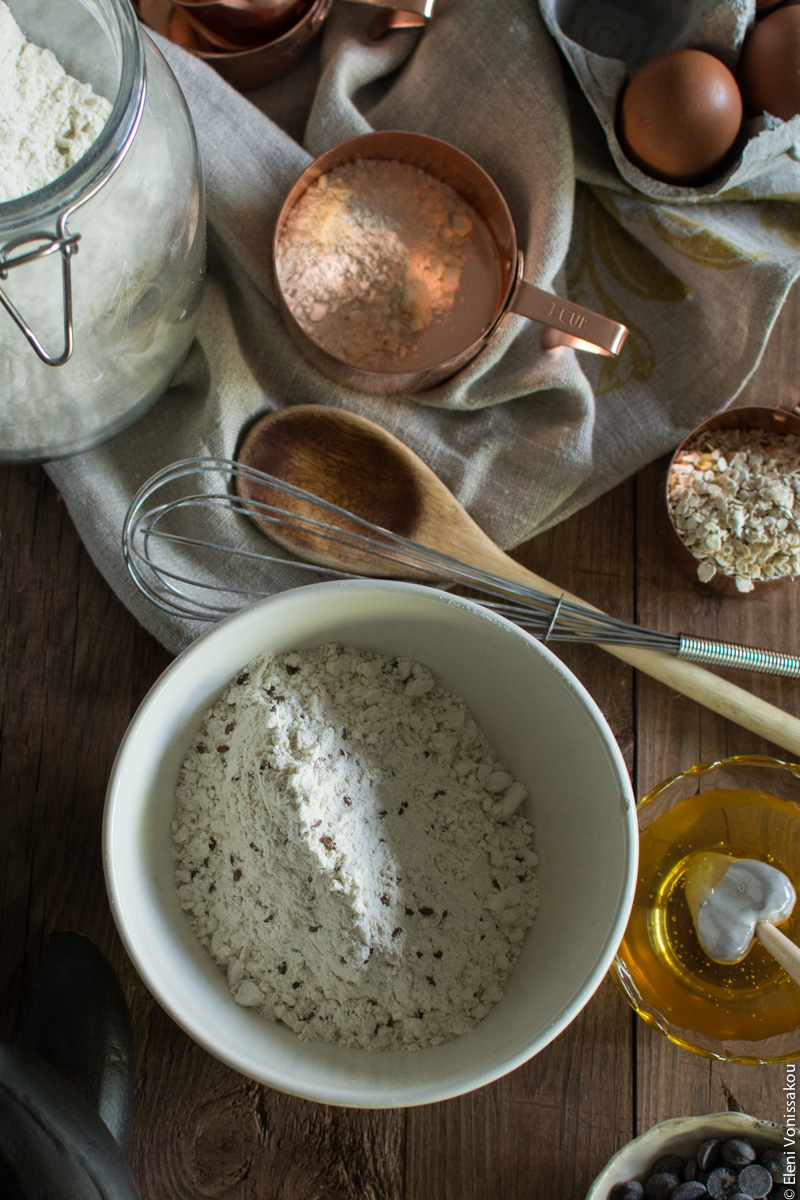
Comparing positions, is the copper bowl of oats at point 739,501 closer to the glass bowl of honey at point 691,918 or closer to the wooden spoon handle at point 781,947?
the glass bowl of honey at point 691,918

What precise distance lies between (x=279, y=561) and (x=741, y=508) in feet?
1.18

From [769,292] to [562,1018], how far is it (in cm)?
58

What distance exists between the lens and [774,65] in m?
0.72

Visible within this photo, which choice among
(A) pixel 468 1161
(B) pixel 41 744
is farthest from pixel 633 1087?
(B) pixel 41 744

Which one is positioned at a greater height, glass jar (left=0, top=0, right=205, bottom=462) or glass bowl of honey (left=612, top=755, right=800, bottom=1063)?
glass jar (left=0, top=0, right=205, bottom=462)

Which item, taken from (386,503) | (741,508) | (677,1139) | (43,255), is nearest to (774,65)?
(741,508)

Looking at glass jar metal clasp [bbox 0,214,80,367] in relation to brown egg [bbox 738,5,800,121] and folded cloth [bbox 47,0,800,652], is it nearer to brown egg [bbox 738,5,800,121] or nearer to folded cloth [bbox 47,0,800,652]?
folded cloth [bbox 47,0,800,652]

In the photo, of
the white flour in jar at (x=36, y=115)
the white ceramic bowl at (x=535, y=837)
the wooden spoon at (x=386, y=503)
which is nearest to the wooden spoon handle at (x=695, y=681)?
the wooden spoon at (x=386, y=503)

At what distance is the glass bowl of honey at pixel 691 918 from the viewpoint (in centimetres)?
69

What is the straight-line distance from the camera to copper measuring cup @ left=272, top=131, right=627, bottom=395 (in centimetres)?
70

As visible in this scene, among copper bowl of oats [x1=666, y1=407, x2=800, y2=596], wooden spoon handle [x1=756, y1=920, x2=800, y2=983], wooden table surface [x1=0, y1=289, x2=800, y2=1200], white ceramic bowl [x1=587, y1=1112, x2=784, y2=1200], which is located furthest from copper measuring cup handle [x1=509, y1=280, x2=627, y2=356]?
white ceramic bowl [x1=587, y1=1112, x2=784, y2=1200]

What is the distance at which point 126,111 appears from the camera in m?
0.49

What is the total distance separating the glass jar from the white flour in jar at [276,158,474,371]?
0.09 metres

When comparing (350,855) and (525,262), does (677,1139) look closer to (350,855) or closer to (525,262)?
(350,855)
